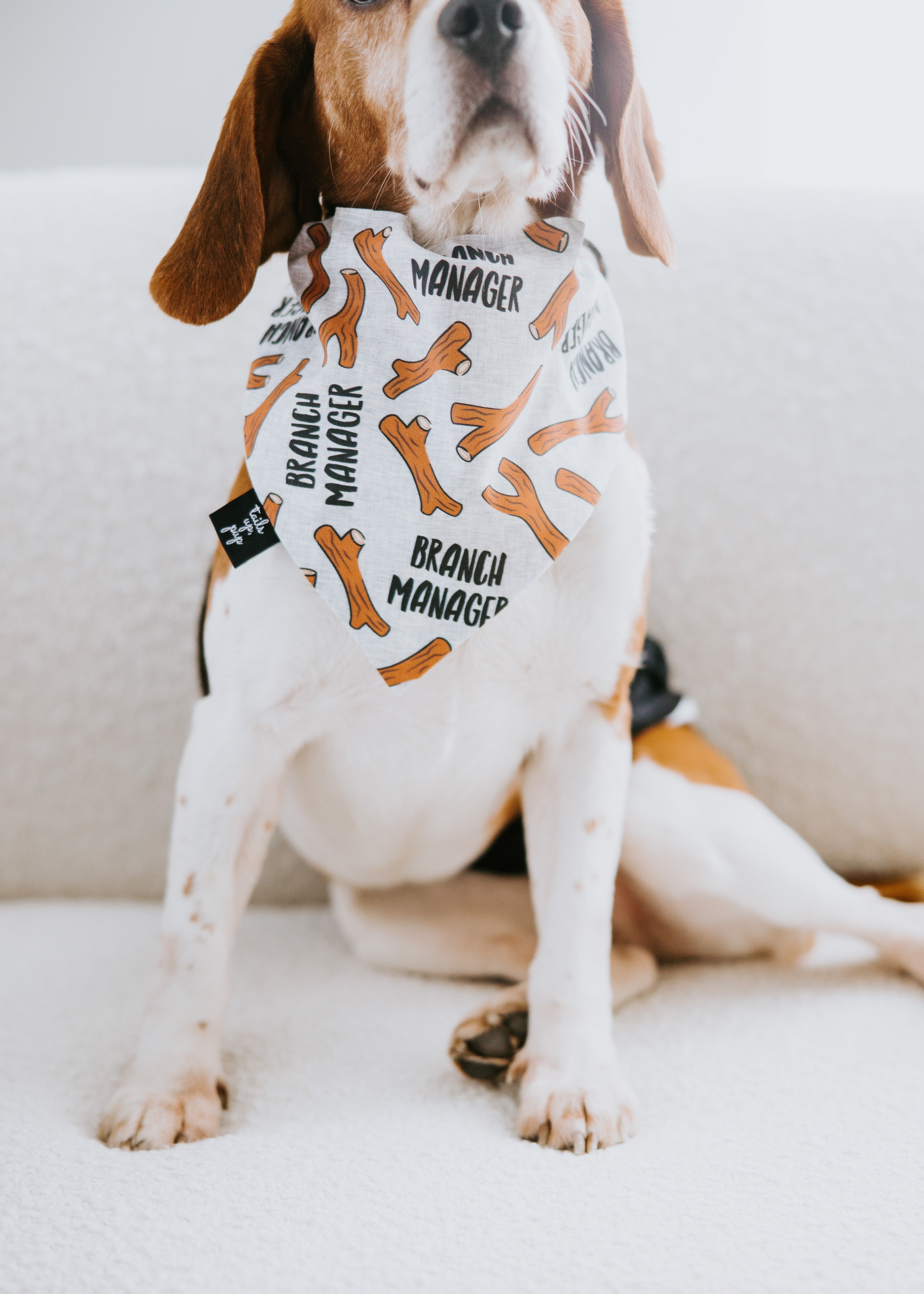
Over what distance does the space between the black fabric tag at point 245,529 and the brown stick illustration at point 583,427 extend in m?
0.31

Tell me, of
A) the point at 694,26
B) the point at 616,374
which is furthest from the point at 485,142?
the point at 694,26

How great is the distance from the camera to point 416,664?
107cm

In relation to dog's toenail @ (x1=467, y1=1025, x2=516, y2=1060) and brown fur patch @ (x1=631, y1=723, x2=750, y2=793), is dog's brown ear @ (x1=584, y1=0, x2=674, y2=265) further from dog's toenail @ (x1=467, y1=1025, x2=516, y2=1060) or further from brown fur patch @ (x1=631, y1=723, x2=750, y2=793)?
dog's toenail @ (x1=467, y1=1025, x2=516, y2=1060)

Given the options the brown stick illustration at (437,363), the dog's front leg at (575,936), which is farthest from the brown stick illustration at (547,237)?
the dog's front leg at (575,936)

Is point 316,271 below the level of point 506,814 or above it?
above

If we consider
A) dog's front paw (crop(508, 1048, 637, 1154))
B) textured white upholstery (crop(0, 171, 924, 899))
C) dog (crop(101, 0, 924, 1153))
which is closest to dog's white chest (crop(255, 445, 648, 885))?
dog (crop(101, 0, 924, 1153))

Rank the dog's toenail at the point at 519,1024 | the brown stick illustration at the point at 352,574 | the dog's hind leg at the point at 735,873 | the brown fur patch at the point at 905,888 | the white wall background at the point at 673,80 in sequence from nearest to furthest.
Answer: the brown stick illustration at the point at 352,574
the dog's toenail at the point at 519,1024
the dog's hind leg at the point at 735,873
the brown fur patch at the point at 905,888
the white wall background at the point at 673,80

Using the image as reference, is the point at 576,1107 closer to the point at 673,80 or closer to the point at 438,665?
the point at 438,665

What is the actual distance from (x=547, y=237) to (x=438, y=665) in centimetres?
51

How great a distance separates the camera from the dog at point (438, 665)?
1000 millimetres

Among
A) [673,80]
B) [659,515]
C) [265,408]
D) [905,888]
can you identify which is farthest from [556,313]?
[673,80]

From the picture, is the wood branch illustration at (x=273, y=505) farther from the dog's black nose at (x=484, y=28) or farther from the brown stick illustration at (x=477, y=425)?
the dog's black nose at (x=484, y=28)

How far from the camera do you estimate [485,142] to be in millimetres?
989

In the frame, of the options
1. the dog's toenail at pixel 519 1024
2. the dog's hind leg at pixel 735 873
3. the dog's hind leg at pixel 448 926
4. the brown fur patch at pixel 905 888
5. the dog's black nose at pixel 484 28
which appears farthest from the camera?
the brown fur patch at pixel 905 888
